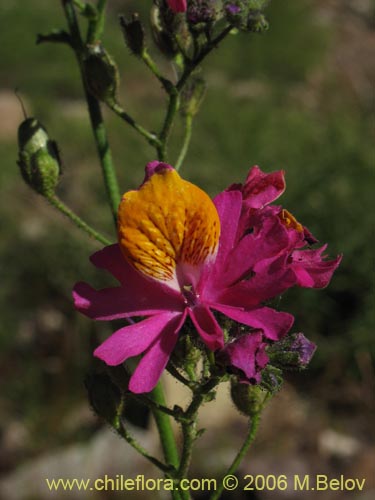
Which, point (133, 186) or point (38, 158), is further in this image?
point (133, 186)

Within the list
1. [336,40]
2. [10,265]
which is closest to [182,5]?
[10,265]

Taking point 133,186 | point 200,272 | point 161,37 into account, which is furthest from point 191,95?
point 133,186

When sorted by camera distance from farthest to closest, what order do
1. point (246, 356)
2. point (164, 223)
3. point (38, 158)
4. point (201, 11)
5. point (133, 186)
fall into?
point (133, 186)
point (38, 158)
point (201, 11)
point (164, 223)
point (246, 356)

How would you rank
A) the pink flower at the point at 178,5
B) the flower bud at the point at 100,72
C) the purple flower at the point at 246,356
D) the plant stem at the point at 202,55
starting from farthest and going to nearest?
the flower bud at the point at 100,72 → the plant stem at the point at 202,55 → the pink flower at the point at 178,5 → the purple flower at the point at 246,356

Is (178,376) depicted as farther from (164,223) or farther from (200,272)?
(164,223)

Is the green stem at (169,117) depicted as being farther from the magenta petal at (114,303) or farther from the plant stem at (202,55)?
the magenta petal at (114,303)

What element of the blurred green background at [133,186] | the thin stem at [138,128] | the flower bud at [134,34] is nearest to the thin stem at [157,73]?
the flower bud at [134,34]
